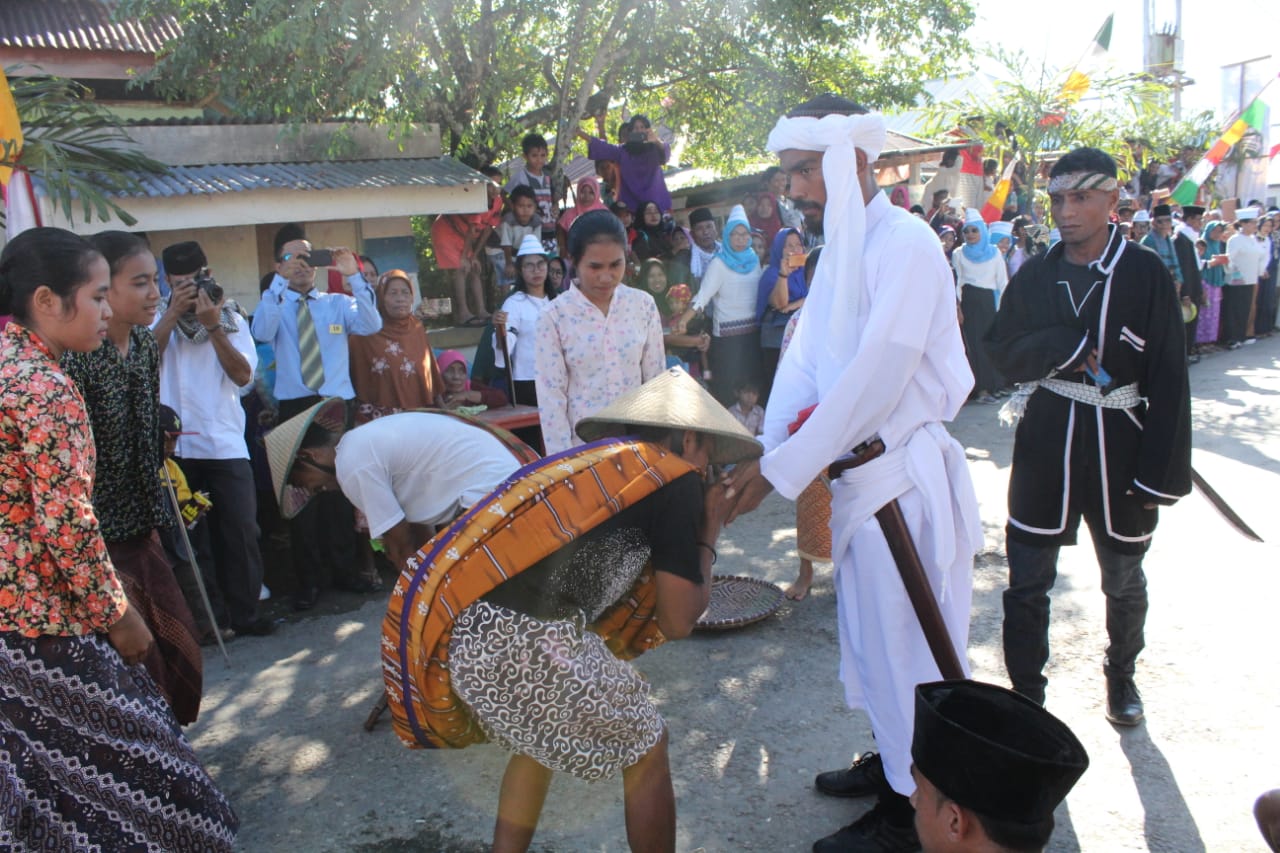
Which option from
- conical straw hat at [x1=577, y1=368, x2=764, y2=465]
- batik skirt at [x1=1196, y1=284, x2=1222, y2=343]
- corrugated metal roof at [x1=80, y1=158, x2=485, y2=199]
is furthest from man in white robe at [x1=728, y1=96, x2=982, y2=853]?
batik skirt at [x1=1196, y1=284, x2=1222, y2=343]

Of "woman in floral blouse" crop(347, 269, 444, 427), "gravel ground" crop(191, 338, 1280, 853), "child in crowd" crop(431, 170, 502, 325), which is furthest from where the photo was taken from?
"child in crowd" crop(431, 170, 502, 325)

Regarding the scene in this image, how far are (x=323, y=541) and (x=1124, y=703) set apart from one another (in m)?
4.05

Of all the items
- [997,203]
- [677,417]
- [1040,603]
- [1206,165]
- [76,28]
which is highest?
[76,28]

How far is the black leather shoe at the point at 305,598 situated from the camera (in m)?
5.61

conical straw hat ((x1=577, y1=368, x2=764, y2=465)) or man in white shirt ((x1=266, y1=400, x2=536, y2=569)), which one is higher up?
conical straw hat ((x1=577, y1=368, x2=764, y2=465))

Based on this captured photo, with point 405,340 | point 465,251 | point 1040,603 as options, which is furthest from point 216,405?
point 465,251

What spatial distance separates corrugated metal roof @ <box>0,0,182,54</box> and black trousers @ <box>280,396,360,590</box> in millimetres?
7724

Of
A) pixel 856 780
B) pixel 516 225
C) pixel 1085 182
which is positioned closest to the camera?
pixel 856 780

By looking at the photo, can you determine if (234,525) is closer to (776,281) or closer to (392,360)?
(392,360)

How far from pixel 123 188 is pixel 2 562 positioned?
4279 mm

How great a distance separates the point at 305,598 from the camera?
563 centimetres

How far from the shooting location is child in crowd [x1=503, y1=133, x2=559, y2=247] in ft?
31.7

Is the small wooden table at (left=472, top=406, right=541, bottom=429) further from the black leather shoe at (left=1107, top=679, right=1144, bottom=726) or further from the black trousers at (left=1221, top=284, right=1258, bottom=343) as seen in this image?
the black trousers at (left=1221, top=284, right=1258, bottom=343)

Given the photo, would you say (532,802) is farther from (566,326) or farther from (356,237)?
(356,237)
